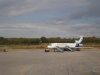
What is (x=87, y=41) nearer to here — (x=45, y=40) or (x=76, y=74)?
(x=45, y=40)

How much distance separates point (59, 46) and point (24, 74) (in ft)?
174

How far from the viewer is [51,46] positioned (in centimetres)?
6762

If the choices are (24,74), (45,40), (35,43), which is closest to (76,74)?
(24,74)

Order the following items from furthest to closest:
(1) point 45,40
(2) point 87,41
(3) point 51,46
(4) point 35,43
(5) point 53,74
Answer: (1) point 45,40
(2) point 87,41
(4) point 35,43
(3) point 51,46
(5) point 53,74

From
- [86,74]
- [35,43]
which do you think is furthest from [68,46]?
[86,74]

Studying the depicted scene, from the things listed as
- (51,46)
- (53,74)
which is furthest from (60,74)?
(51,46)

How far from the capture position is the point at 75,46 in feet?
232

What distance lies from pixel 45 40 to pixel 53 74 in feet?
411

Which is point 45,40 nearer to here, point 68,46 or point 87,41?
point 87,41

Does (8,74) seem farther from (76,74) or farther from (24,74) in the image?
(76,74)

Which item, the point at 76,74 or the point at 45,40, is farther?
the point at 45,40

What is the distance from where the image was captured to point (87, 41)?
125625mm

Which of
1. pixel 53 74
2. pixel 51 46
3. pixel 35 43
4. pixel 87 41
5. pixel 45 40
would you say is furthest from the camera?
pixel 45 40

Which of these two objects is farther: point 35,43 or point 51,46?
point 35,43
